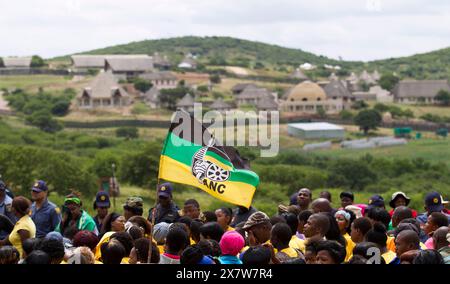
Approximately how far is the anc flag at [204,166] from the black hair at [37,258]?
226 cm

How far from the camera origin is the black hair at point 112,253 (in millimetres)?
Answer: 9812

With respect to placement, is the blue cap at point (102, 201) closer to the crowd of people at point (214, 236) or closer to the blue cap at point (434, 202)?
the crowd of people at point (214, 236)

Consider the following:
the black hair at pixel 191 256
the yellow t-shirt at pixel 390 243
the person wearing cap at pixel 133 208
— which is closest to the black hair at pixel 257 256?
the black hair at pixel 191 256

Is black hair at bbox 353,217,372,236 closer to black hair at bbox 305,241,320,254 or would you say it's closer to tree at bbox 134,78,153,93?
black hair at bbox 305,241,320,254

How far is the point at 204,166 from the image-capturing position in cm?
1166

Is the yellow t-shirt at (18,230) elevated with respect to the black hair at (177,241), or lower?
lower

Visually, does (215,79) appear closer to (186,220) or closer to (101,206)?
(101,206)

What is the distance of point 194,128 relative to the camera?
11961mm

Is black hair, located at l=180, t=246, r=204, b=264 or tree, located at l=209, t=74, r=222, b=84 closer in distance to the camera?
black hair, located at l=180, t=246, r=204, b=264

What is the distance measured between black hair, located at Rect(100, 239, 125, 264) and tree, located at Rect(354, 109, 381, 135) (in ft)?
272

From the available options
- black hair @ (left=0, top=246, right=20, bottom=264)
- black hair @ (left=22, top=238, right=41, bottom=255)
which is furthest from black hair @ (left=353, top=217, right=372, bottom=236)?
black hair @ (left=0, top=246, right=20, bottom=264)

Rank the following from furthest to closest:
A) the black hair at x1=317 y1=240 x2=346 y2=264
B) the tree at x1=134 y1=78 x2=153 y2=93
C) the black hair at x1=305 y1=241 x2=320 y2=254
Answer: the tree at x1=134 y1=78 x2=153 y2=93
the black hair at x1=305 y1=241 x2=320 y2=254
the black hair at x1=317 y1=240 x2=346 y2=264

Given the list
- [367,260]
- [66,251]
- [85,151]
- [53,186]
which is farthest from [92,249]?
[85,151]

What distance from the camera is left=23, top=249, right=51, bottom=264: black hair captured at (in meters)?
9.12
